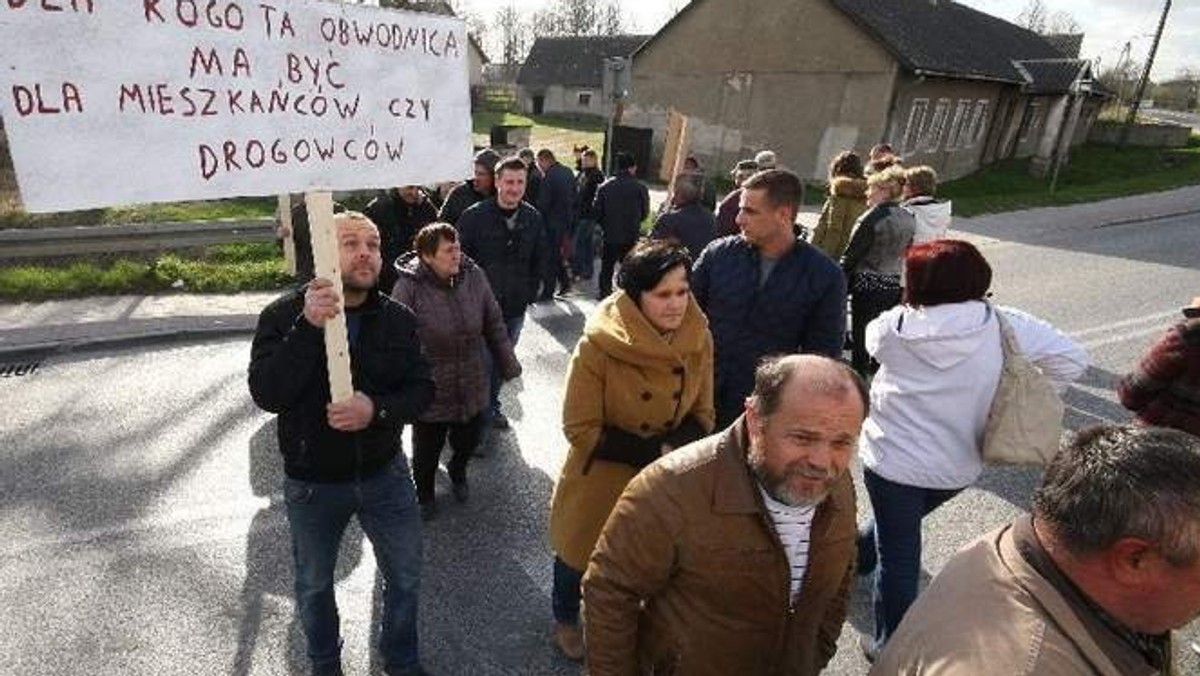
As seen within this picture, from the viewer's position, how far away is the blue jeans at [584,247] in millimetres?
9570

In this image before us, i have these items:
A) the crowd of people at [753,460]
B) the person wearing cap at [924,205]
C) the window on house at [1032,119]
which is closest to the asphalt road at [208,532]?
the crowd of people at [753,460]

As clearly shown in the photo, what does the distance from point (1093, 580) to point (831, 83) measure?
21999mm

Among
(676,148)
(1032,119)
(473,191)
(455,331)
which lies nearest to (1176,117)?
(1032,119)

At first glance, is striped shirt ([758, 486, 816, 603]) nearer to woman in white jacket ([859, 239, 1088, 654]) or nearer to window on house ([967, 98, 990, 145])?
woman in white jacket ([859, 239, 1088, 654])

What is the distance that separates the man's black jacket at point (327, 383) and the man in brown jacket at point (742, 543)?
1124mm

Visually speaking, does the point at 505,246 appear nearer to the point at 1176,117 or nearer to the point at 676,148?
the point at 676,148

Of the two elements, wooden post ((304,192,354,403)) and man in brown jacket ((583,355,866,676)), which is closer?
man in brown jacket ((583,355,866,676))

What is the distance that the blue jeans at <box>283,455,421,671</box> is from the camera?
2.73 metres

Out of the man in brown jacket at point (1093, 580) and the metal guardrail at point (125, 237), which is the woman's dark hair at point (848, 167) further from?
the metal guardrail at point (125, 237)

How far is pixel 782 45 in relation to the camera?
2191 cm

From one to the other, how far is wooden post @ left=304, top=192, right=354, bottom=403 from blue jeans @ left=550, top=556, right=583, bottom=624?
125 cm

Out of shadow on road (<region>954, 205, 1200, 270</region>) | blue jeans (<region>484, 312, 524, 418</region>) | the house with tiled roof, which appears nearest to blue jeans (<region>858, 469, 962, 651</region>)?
blue jeans (<region>484, 312, 524, 418</region>)

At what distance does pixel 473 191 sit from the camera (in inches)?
260

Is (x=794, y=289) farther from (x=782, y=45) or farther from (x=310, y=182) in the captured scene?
(x=782, y=45)
